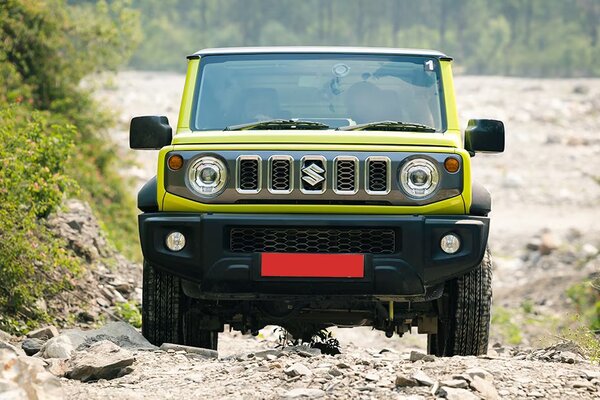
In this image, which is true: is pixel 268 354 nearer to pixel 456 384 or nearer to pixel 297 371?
pixel 297 371

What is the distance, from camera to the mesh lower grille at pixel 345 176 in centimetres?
703

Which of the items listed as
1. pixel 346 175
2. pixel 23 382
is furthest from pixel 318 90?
pixel 23 382

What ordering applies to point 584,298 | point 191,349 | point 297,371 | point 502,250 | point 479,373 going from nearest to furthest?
point 479,373 < point 297,371 < point 191,349 < point 584,298 < point 502,250

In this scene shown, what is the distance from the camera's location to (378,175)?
277 inches

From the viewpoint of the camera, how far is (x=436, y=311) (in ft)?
24.9

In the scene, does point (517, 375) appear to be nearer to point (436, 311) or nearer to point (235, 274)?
point (436, 311)

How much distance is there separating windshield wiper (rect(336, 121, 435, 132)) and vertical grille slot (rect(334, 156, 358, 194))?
461 millimetres

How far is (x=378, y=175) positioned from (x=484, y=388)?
→ 1.48 m

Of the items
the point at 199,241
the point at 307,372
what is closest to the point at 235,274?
the point at 199,241

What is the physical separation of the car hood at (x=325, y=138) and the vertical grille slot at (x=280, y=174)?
13 centimetres

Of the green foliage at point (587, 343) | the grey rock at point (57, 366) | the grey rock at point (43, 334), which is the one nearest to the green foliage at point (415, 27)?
the grey rock at point (43, 334)

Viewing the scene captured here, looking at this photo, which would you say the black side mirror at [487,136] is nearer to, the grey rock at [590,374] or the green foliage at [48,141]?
the grey rock at [590,374]

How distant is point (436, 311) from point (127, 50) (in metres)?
10.7

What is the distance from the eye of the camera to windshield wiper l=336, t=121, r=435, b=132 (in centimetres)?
744
